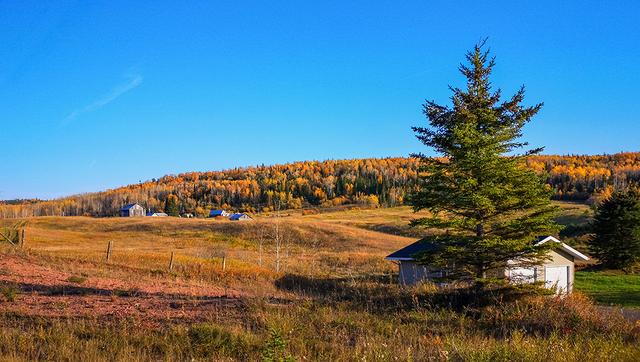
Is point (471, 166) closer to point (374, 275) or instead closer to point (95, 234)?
point (374, 275)

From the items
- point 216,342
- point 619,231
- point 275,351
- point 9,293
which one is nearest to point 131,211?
point 619,231

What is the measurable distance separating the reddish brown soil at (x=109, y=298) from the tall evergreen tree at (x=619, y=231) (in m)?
33.2

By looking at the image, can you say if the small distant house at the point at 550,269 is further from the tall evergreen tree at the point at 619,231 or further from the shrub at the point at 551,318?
the shrub at the point at 551,318

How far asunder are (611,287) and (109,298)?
29688mm

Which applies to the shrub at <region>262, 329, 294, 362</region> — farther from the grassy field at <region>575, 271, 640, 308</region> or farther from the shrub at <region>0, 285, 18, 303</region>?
the grassy field at <region>575, 271, 640, 308</region>

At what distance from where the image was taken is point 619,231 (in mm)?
41375

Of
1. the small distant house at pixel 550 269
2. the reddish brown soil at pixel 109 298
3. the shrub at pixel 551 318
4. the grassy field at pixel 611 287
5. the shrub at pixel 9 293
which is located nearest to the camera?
the shrub at pixel 551 318

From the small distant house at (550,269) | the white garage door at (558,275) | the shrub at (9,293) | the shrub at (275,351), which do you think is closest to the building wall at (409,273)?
the small distant house at (550,269)

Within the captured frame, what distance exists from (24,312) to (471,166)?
13442 mm

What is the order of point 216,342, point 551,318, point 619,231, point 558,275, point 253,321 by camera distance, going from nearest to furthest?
point 216,342 → point 253,321 → point 551,318 → point 558,275 → point 619,231

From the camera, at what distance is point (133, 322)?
39.2 ft

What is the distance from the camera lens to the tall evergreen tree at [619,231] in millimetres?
41166

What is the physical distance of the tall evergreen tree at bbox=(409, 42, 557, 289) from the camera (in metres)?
17.9

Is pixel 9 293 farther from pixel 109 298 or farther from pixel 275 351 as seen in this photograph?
pixel 275 351
